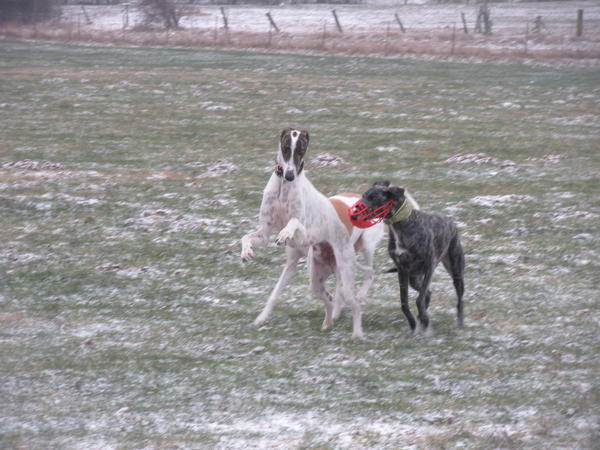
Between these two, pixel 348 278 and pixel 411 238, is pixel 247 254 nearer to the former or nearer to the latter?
pixel 348 278

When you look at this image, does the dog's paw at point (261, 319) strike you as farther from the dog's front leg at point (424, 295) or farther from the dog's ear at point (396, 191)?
the dog's ear at point (396, 191)

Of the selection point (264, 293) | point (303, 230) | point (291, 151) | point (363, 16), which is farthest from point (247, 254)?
point (363, 16)

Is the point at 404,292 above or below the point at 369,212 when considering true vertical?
below

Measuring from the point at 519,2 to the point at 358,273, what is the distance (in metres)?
55.3

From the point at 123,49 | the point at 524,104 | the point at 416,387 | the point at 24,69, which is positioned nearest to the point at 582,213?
the point at 416,387

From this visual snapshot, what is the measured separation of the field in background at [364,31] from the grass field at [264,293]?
44.0 ft

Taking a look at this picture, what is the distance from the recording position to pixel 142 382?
663 centimetres

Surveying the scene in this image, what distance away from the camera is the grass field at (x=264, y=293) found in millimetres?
5988

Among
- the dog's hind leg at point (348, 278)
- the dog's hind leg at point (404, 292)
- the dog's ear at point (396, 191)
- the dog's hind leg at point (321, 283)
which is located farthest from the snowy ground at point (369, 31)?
the dog's ear at point (396, 191)

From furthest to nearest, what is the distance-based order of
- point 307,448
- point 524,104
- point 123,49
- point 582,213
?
point 123,49 → point 524,104 → point 582,213 → point 307,448

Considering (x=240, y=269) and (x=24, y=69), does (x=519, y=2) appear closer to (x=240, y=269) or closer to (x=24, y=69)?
(x=24, y=69)

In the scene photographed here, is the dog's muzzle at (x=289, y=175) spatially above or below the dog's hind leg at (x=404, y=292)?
above

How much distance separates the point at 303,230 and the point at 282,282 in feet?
2.62

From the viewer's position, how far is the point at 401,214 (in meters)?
7.14
